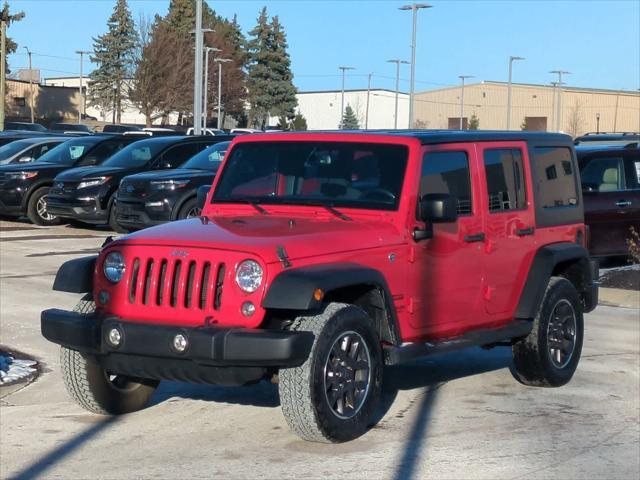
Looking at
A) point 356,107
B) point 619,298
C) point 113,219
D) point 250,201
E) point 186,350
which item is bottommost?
point 619,298

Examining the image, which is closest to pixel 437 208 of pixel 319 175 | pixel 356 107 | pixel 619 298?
pixel 319 175

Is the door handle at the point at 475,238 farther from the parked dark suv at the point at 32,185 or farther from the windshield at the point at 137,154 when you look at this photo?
the parked dark suv at the point at 32,185

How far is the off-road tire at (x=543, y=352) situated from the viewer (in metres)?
8.02

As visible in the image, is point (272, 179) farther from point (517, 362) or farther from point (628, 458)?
point (628, 458)

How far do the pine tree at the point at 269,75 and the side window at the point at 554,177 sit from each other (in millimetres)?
77047

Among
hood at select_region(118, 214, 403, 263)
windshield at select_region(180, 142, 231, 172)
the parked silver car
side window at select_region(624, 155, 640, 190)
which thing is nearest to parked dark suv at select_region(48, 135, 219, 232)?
windshield at select_region(180, 142, 231, 172)

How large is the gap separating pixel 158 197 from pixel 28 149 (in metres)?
7.68

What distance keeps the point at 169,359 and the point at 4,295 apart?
645 cm

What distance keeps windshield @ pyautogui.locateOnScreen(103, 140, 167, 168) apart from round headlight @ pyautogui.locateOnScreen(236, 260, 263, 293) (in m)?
13.4

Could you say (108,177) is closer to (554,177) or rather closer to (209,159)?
(209,159)

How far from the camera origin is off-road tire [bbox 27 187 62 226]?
67.4 ft

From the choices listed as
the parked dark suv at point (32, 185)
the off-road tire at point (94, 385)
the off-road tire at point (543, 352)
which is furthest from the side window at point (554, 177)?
the parked dark suv at point (32, 185)

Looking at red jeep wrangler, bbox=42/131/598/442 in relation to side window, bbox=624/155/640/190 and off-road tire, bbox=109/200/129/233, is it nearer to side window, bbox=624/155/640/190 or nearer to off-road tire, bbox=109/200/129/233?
side window, bbox=624/155/640/190

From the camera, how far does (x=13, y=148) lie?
23578mm
